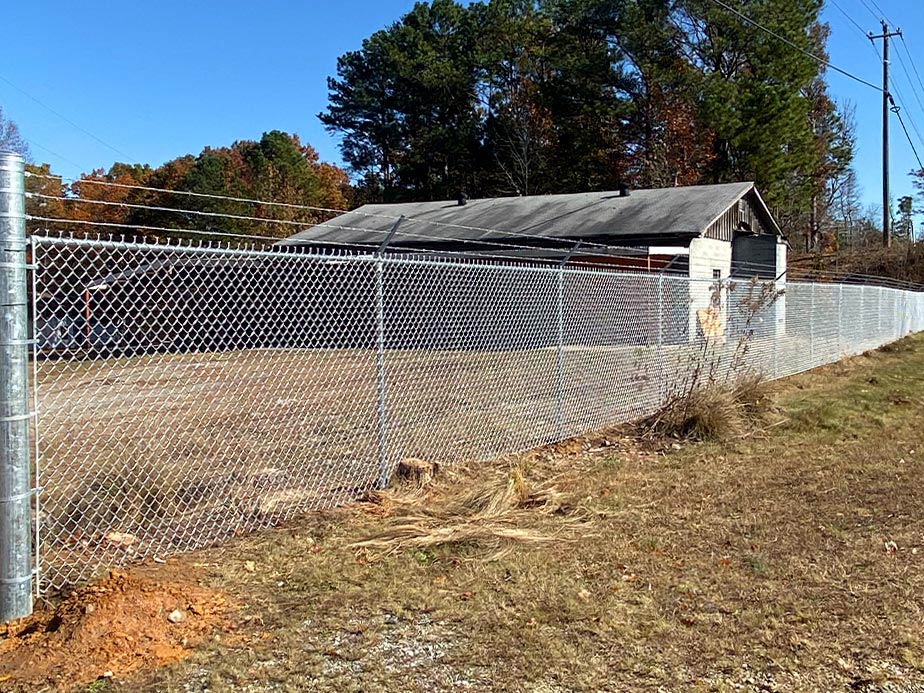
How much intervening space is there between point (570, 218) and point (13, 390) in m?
21.2

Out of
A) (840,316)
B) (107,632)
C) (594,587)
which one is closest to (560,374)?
(594,587)

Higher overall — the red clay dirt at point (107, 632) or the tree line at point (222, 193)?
the tree line at point (222, 193)

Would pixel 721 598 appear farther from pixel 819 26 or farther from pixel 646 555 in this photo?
pixel 819 26

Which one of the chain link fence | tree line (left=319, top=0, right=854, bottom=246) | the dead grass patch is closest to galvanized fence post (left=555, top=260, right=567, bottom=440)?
the chain link fence

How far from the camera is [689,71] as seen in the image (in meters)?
34.9

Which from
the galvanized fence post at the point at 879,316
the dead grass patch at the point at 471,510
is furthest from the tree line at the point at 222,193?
the dead grass patch at the point at 471,510

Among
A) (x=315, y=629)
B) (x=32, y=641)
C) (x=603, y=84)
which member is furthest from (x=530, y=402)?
(x=603, y=84)

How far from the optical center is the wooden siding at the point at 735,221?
2213cm

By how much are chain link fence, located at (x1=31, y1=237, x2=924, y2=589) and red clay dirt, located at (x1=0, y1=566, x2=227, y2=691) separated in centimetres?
43

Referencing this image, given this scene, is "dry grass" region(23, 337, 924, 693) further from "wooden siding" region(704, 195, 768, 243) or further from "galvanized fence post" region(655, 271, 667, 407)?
"wooden siding" region(704, 195, 768, 243)

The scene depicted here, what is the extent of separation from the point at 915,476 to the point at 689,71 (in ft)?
105

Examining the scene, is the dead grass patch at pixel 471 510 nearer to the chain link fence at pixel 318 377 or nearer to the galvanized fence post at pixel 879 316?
the chain link fence at pixel 318 377

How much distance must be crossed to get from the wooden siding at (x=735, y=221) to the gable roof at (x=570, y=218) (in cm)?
32

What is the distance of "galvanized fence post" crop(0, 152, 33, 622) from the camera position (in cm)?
335
